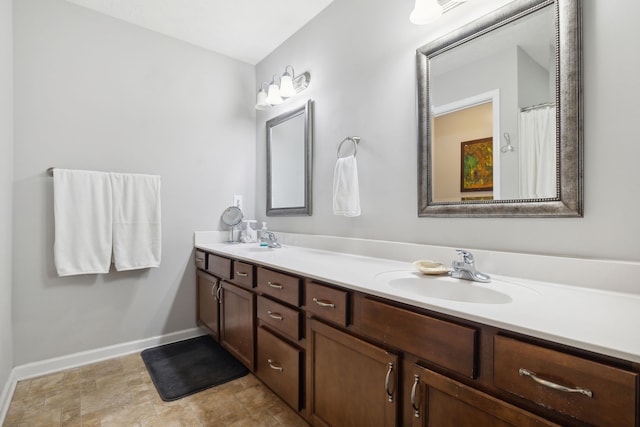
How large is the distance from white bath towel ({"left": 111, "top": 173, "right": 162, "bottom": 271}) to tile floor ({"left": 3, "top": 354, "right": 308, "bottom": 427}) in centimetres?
74

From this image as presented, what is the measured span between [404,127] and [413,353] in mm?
1123

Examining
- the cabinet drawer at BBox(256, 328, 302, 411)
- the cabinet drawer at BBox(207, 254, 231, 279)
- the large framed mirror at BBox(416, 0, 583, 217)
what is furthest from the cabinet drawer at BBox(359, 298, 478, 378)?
the cabinet drawer at BBox(207, 254, 231, 279)

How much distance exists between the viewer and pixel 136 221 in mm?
2207

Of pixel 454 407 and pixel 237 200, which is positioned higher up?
pixel 237 200

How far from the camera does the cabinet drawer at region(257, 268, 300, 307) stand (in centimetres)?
138

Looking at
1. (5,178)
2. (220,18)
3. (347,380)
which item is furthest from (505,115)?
(5,178)

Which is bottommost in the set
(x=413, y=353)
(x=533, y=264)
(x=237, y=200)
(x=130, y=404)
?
(x=130, y=404)

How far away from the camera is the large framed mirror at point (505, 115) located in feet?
3.49

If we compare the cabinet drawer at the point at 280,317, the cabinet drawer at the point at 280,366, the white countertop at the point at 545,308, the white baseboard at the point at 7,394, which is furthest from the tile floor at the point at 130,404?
the white countertop at the point at 545,308

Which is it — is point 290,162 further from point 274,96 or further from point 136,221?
point 136,221

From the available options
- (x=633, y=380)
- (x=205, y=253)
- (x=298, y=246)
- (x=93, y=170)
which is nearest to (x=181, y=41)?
(x=93, y=170)

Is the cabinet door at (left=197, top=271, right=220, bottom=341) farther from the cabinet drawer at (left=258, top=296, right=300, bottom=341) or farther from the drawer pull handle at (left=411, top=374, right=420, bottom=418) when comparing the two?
the drawer pull handle at (left=411, top=374, right=420, bottom=418)

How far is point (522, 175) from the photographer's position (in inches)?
46.6

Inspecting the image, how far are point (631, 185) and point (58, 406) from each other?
9.00 feet
